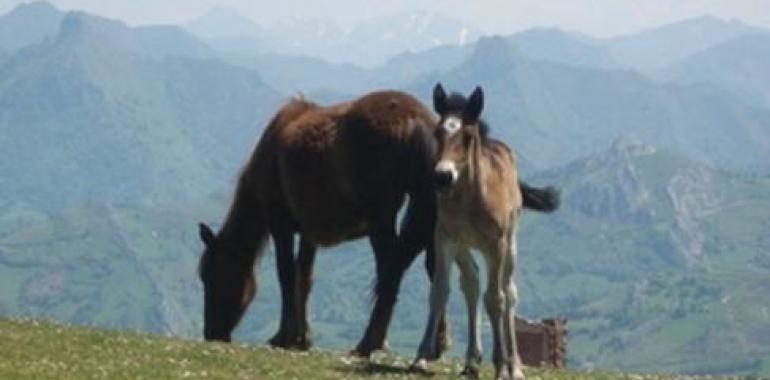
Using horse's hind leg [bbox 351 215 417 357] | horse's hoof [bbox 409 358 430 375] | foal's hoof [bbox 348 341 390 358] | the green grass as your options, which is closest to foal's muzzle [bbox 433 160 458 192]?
the green grass

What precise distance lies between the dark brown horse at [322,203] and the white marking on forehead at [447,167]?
2.62m

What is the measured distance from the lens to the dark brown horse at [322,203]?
2483 cm

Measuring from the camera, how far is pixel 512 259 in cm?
2138

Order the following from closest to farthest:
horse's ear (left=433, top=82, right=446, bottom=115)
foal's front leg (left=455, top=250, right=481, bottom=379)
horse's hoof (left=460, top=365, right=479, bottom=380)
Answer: horse's ear (left=433, top=82, right=446, bottom=115), horse's hoof (left=460, top=365, right=479, bottom=380), foal's front leg (left=455, top=250, right=481, bottom=379)

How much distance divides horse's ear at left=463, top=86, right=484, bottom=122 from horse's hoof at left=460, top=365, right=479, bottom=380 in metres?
3.75

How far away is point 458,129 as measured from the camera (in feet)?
66.9

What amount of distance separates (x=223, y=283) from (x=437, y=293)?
9852 millimetres

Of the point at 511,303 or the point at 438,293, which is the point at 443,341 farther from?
the point at 511,303

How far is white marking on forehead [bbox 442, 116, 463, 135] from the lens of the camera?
20359 millimetres

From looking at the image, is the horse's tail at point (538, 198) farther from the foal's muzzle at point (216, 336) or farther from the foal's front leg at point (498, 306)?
the foal's muzzle at point (216, 336)

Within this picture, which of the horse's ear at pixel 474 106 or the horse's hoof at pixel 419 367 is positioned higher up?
the horse's ear at pixel 474 106

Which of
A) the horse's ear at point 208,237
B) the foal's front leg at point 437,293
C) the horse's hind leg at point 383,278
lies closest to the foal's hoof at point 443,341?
the horse's hind leg at point 383,278

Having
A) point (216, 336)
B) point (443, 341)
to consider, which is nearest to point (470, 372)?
point (443, 341)

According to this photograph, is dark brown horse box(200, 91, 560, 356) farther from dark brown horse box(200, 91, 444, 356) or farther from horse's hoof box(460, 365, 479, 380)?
horse's hoof box(460, 365, 479, 380)
